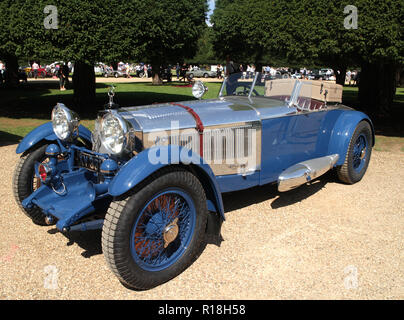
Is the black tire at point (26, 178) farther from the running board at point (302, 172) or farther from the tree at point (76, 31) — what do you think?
the tree at point (76, 31)

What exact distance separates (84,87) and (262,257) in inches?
439

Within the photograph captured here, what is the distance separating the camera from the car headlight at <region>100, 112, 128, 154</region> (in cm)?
297

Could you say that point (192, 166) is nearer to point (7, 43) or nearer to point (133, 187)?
point (133, 187)

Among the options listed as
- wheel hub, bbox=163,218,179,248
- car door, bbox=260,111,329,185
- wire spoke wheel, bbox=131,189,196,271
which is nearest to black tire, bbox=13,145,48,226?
wire spoke wheel, bbox=131,189,196,271

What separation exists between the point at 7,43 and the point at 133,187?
26.1 ft

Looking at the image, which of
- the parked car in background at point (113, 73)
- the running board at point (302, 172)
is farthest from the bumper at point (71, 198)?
the parked car in background at point (113, 73)

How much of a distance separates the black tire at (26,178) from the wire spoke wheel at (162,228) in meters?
1.52

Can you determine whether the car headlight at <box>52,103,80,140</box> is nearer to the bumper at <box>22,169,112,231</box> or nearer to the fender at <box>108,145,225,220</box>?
the bumper at <box>22,169,112,231</box>

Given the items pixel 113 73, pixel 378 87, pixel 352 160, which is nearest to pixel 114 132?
pixel 352 160

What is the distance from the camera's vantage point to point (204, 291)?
2.84 metres

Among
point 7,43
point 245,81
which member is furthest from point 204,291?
point 7,43

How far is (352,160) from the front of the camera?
5277 mm

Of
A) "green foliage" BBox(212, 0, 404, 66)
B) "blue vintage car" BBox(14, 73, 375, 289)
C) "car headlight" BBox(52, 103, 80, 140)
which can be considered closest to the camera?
"blue vintage car" BBox(14, 73, 375, 289)

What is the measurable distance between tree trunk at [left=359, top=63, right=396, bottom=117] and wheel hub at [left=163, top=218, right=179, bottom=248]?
10.8 metres
